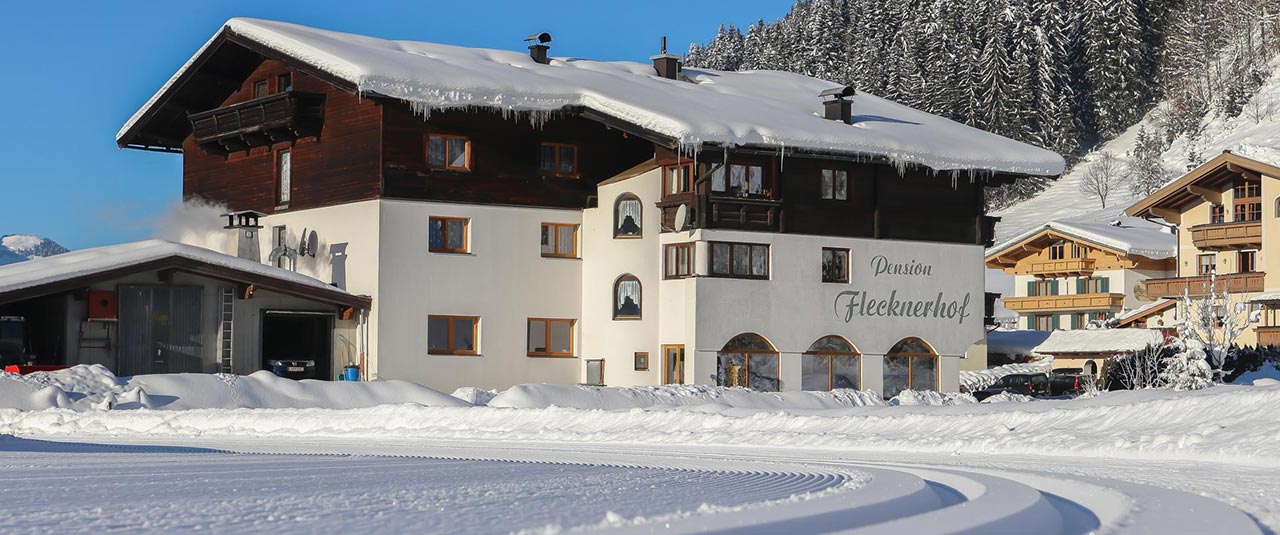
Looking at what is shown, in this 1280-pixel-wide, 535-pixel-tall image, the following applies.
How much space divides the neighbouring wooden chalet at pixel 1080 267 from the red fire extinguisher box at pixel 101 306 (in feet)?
169

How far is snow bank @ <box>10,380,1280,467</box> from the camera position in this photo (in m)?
17.2

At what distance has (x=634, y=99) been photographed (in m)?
38.6

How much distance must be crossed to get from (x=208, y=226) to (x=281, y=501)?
37653 millimetres

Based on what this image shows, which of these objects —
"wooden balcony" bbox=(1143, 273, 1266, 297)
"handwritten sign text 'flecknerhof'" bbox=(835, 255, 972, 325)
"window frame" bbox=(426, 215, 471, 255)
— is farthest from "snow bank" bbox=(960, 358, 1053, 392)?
"window frame" bbox=(426, 215, 471, 255)

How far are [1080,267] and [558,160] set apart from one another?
4502 centimetres

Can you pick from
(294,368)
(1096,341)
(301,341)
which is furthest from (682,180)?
(1096,341)

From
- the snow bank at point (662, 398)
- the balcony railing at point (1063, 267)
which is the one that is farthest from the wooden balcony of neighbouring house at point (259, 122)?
the balcony railing at point (1063, 267)

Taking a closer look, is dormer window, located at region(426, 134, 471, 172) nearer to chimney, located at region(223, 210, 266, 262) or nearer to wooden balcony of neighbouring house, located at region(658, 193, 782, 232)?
wooden balcony of neighbouring house, located at region(658, 193, 782, 232)

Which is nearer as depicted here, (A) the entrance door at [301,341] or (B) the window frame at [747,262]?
(B) the window frame at [747,262]

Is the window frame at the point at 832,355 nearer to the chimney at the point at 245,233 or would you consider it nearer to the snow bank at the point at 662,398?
the snow bank at the point at 662,398

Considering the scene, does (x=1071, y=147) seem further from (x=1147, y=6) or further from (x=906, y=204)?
(x=906, y=204)

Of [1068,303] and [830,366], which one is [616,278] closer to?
[830,366]

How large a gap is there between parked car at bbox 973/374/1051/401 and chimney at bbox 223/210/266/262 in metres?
21.9

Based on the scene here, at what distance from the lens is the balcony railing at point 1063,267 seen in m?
78.5
